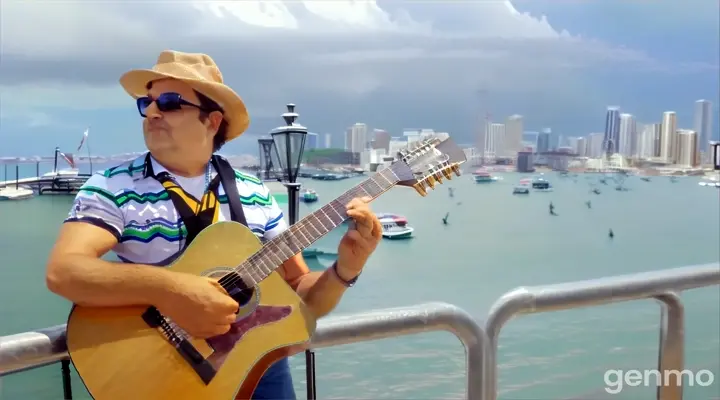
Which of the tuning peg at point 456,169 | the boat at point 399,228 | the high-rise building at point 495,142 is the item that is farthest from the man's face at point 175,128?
the boat at point 399,228

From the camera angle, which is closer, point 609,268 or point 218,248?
point 218,248

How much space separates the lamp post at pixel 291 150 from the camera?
304cm

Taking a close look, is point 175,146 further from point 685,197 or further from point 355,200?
point 685,197

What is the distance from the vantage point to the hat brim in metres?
1.31

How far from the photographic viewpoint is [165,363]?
1230mm

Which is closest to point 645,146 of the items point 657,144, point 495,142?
point 657,144

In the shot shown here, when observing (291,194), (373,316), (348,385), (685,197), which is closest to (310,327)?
(373,316)

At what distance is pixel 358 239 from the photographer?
4.43 feet

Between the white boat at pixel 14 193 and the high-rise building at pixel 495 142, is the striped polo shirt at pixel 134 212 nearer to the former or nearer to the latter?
the white boat at pixel 14 193

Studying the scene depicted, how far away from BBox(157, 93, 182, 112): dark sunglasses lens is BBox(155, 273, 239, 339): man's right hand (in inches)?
12.1

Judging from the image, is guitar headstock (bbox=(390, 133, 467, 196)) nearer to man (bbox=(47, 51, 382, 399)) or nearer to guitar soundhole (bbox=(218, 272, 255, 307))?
man (bbox=(47, 51, 382, 399))

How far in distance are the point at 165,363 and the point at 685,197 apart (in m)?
19.3
